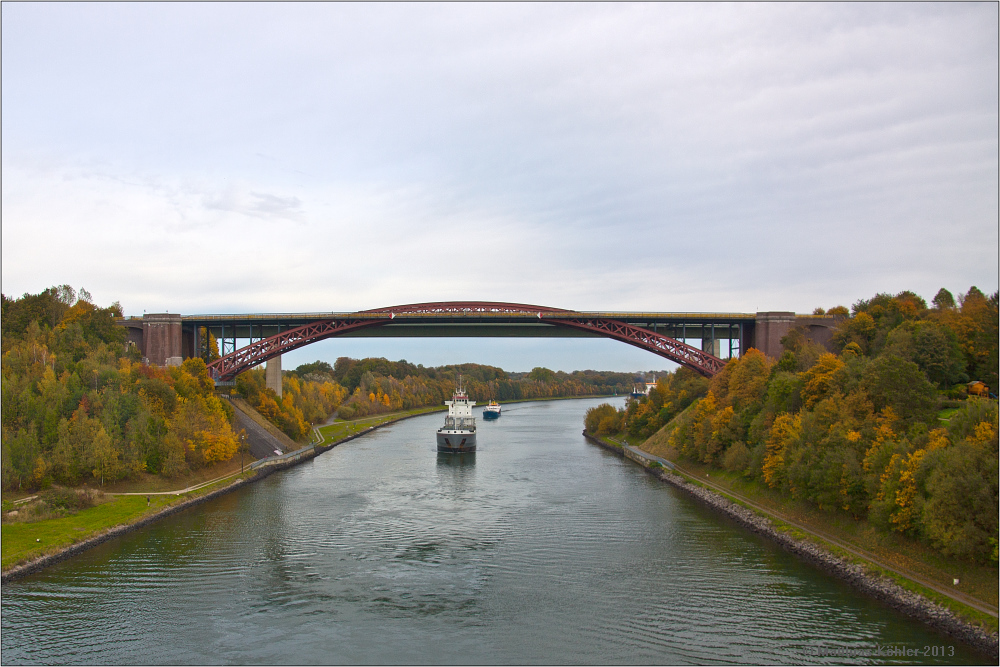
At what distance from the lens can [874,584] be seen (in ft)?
66.2

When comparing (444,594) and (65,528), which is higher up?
(65,528)

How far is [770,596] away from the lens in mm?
20312

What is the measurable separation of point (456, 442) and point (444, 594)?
1394 inches

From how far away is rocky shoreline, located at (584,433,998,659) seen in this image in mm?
16578

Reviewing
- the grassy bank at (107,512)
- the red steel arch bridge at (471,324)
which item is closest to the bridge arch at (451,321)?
the red steel arch bridge at (471,324)

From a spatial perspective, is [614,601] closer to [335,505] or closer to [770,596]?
[770,596]

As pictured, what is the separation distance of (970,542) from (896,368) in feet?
33.7

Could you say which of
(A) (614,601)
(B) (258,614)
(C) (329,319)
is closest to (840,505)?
(A) (614,601)

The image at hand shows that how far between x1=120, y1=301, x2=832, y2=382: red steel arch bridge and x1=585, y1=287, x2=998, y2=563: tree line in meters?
4.48

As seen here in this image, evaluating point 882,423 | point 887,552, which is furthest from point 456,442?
point 887,552

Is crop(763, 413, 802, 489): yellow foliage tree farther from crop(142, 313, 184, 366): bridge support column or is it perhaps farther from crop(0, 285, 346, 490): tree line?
crop(142, 313, 184, 366): bridge support column

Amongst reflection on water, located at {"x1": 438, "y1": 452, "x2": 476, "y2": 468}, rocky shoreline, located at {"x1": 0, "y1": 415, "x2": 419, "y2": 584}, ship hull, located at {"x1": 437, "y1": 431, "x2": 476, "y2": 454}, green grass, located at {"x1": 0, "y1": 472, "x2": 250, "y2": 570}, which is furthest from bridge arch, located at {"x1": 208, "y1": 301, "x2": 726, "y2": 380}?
green grass, located at {"x1": 0, "y1": 472, "x2": 250, "y2": 570}

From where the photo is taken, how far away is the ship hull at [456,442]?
55.8 metres

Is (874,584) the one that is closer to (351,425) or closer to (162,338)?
(162,338)
